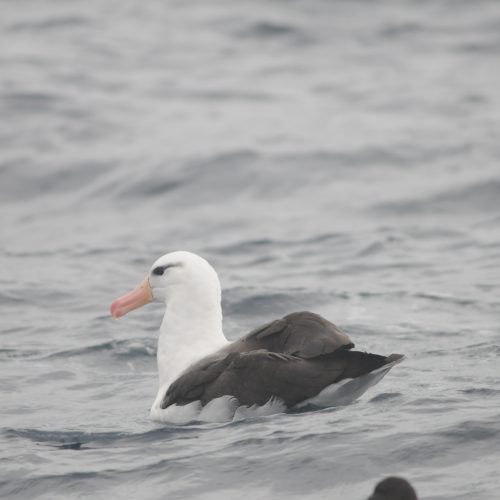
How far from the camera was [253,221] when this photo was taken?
17.9 meters

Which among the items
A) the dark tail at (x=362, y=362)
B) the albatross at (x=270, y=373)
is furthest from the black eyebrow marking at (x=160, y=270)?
the dark tail at (x=362, y=362)

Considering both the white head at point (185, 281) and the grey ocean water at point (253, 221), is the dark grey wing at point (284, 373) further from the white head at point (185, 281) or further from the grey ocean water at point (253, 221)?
the white head at point (185, 281)

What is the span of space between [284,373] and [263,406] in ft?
1.03

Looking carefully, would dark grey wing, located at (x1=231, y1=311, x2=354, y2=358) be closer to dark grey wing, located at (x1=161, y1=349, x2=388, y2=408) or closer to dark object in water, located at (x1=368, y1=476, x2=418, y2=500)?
dark grey wing, located at (x1=161, y1=349, x2=388, y2=408)

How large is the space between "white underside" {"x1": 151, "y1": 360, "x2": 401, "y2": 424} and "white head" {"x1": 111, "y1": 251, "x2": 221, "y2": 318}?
1.12m

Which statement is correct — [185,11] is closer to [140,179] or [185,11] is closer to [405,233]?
[140,179]

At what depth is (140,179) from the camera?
64.1 ft

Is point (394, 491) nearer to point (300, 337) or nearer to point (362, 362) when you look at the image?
point (362, 362)

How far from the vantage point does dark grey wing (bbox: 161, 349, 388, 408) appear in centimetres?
951

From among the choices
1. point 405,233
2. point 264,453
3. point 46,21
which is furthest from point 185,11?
point 264,453

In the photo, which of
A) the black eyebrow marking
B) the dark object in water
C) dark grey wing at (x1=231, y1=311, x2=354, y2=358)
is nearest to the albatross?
dark grey wing at (x1=231, y1=311, x2=354, y2=358)

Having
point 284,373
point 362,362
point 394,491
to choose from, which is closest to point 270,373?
point 284,373

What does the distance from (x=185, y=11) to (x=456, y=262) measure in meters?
14.2

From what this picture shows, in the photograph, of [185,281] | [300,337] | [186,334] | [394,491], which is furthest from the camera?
[185,281]
